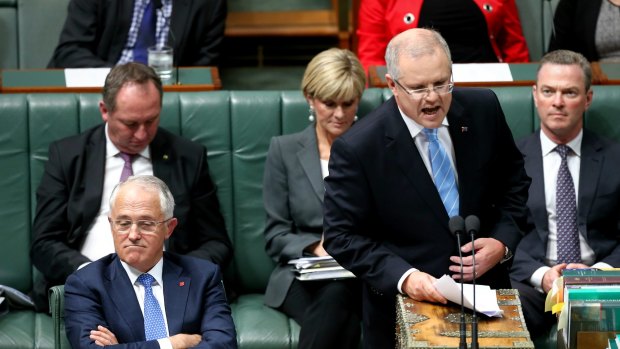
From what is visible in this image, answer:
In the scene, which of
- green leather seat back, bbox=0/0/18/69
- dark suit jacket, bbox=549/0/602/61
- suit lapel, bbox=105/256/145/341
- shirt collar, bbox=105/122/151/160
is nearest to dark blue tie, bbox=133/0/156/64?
green leather seat back, bbox=0/0/18/69

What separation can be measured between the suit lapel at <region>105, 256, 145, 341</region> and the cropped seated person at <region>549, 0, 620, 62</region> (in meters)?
2.66

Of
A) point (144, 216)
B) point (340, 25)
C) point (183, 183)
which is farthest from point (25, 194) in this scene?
point (340, 25)

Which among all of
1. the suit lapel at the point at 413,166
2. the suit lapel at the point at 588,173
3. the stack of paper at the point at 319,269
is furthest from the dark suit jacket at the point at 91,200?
the suit lapel at the point at 588,173

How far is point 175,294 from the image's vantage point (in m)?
3.57

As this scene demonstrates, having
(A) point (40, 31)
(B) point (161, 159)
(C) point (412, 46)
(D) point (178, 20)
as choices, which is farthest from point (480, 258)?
(A) point (40, 31)

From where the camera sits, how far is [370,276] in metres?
3.35

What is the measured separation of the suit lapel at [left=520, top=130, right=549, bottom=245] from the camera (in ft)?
14.3

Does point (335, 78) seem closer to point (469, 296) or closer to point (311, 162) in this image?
point (311, 162)

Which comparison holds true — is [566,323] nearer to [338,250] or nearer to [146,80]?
[338,250]

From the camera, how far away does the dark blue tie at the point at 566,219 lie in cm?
436

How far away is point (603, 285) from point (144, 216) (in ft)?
4.37

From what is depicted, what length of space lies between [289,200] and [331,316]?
1.91ft

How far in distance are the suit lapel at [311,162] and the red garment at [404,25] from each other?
1074 mm

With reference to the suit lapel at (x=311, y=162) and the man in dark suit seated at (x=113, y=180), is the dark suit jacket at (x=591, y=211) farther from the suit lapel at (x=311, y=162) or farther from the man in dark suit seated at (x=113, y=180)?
the man in dark suit seated at (x=113, y=180)
